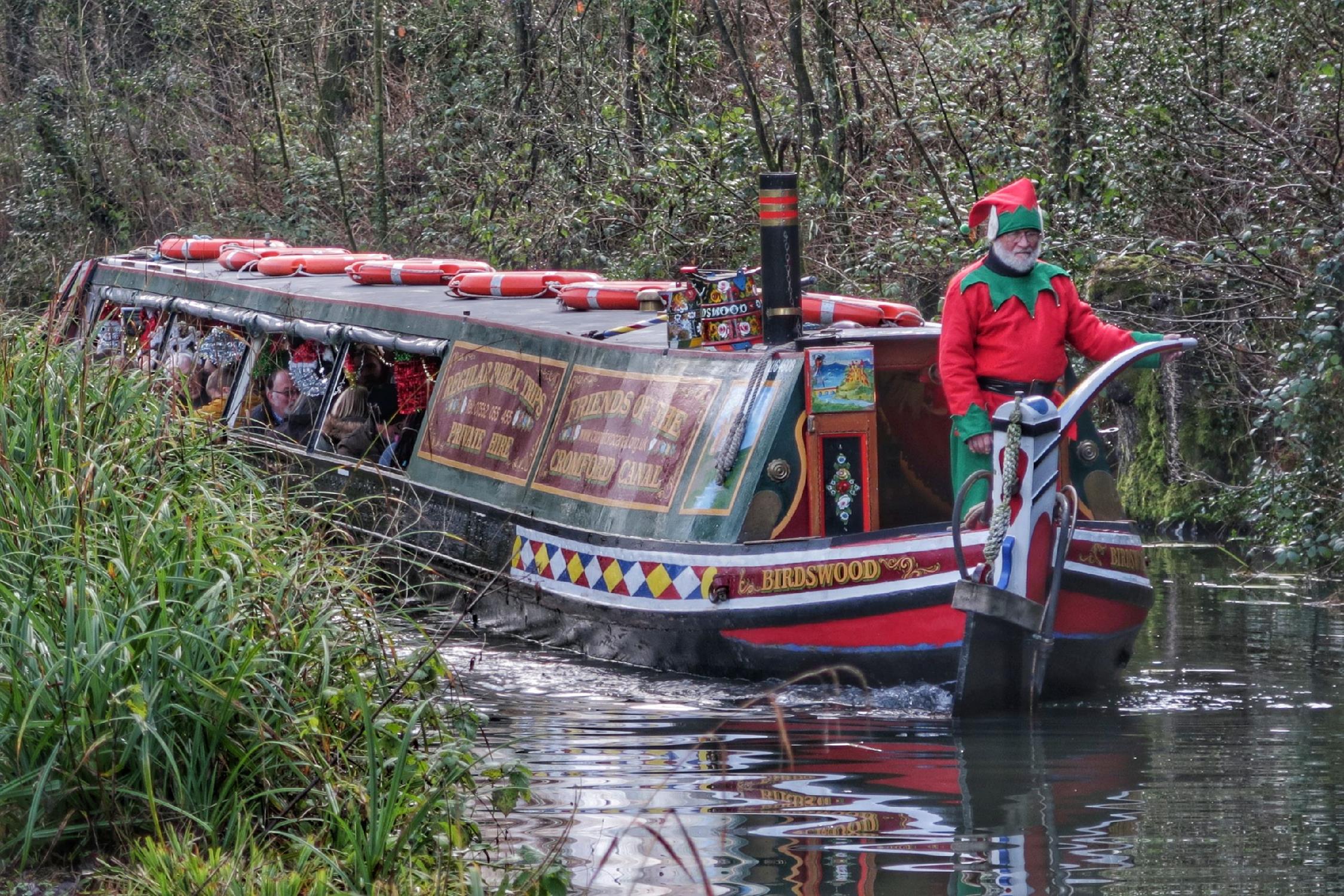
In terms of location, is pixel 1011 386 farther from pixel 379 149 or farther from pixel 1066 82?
pixel 379 149

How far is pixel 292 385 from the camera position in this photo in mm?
12750

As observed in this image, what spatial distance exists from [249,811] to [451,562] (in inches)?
224

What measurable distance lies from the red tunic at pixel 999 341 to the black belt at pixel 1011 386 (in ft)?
0.05

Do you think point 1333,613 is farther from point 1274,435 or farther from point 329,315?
point 329,315

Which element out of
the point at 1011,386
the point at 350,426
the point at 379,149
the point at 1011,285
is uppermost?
the point at 379,149

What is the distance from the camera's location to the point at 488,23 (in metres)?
21.8

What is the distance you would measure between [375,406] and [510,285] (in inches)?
44.9

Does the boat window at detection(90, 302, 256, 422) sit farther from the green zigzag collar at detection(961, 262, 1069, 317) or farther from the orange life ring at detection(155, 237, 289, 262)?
the green zigzag collar at detection(961, 262, 1069, 317)

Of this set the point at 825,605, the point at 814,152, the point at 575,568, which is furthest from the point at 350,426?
the point at 814,152

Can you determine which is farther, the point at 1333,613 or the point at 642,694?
the point at 1333,613

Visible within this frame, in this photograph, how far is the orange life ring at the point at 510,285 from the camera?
37.8 ft

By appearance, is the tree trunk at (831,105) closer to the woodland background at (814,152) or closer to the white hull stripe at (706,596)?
the woodland background at (814,152)

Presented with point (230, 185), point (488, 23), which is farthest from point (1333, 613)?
point (230, 185)

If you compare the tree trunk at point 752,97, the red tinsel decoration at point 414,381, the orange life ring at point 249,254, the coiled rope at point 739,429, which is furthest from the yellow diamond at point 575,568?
the tree trunk at point 752,97
